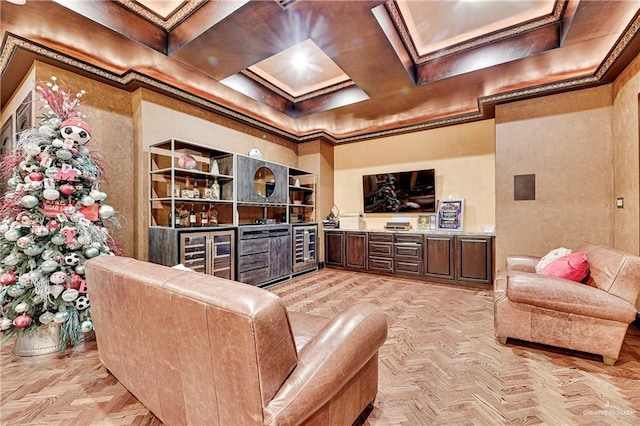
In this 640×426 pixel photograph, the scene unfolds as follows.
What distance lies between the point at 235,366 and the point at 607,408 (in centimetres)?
222

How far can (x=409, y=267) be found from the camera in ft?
16.1

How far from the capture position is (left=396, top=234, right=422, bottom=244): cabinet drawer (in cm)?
485

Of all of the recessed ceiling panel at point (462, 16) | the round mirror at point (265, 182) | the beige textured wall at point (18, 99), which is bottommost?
the round mirror at point (265, 182)

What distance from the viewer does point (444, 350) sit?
7.74 ft

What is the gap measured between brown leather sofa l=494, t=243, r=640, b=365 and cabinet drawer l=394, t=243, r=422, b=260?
2.38m

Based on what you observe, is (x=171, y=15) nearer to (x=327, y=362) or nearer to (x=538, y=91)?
(x=327, y=362)

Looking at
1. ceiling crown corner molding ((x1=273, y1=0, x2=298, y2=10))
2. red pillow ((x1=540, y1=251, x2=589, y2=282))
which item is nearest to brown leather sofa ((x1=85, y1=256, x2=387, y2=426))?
red pillow ((x1=540, y1=251, x2=589, y2=282))

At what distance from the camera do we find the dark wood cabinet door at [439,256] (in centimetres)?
456

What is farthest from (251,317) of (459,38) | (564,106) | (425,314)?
(564,106)

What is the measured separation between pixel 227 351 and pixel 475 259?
441 centimetres

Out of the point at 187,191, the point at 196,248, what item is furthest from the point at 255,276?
the point at 187,191

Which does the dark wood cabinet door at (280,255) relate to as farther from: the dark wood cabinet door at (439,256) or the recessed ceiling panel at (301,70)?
the recessed ceiling panel at (301,70)

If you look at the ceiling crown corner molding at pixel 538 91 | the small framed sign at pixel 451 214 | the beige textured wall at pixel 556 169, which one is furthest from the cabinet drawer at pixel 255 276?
the ceiling crown corner molding at pixel 538 91

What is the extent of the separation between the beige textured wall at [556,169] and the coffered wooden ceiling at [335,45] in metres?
0.28
